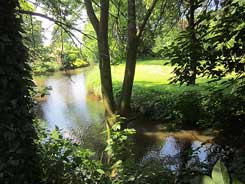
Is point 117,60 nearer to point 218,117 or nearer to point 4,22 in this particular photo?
point 218,117

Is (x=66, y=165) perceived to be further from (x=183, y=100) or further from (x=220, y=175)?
(x=220, y=175)

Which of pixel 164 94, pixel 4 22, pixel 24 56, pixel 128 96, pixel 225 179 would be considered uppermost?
pixel 4 22

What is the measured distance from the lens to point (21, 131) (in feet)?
10.5

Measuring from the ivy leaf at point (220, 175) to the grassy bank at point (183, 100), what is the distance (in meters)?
2.52

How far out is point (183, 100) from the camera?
4.31 m

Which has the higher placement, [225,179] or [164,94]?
[225,179]

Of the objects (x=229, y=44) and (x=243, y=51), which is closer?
(x=243, y=51)

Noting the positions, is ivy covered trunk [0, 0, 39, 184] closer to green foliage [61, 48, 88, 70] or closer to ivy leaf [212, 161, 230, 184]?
green foliage [61, 48, 88, 70]

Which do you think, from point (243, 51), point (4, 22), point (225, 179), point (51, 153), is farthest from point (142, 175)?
point (225, 179)

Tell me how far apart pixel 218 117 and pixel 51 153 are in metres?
2.00

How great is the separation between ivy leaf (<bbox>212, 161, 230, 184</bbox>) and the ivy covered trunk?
2468 mm

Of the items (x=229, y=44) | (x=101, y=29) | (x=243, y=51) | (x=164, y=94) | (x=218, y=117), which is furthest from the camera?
(x=164, y=94)

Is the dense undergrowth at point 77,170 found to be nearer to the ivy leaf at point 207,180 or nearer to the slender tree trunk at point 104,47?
the slender tree trunk at point 104,47

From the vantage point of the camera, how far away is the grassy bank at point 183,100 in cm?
379
